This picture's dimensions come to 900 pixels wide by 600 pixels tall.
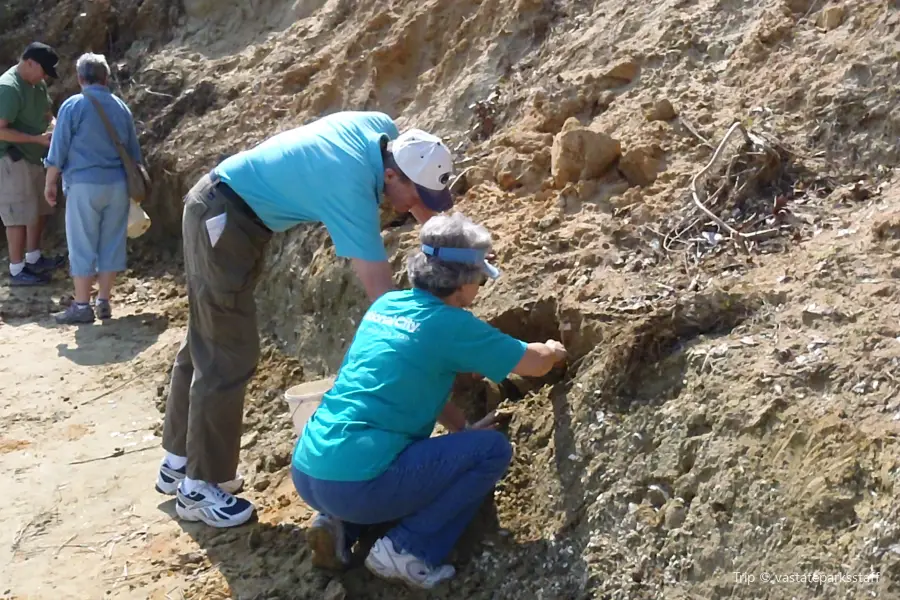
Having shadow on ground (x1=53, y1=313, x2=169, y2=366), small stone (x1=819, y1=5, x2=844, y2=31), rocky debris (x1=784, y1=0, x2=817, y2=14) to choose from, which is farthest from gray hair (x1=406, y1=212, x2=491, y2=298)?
shadow on ground (x1=53, y1=313, x2=169, y2=366)

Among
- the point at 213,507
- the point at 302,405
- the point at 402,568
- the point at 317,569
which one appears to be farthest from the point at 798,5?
the point at 213,507

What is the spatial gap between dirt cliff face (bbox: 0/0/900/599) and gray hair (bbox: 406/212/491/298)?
0.66m

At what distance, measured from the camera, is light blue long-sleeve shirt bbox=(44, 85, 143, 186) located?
6.89 m

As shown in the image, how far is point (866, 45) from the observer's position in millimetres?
4320

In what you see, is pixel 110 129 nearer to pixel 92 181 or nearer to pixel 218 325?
pixel 92 181

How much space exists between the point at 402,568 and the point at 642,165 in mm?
2165

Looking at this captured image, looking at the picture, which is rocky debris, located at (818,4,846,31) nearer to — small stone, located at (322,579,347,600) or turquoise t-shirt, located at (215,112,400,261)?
turquoise t-shirt, located at (215,112,400,261)

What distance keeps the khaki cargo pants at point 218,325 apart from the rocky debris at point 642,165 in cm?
169

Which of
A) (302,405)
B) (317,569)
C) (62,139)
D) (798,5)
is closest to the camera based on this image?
(317,569)

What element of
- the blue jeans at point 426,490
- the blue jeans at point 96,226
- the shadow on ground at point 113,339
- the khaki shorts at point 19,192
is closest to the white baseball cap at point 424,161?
the blue jeans at point 426,490

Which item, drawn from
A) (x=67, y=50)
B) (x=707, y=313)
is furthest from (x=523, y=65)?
(x=67, y=50)

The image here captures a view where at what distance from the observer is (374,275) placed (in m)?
3.58

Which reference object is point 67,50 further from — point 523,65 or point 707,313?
point 707,313

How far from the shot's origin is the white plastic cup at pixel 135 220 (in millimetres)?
7145
